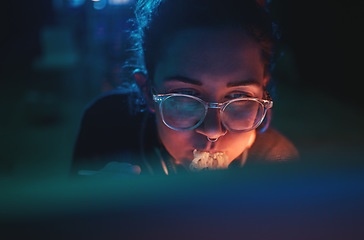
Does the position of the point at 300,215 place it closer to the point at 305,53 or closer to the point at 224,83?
the point at 224,83

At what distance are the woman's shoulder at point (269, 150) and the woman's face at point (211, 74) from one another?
0.58 ft

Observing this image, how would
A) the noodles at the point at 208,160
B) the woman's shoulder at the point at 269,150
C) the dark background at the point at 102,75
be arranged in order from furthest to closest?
the dark background at the point at 102,75
the woman's shoulder at the point at 269,150
the noodles at the point at 208,160

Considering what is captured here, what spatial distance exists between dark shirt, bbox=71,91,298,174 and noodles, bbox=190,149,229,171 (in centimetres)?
20

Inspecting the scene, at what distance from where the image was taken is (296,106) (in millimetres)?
4586

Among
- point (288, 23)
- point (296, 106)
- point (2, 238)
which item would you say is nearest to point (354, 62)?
point (288, 23)

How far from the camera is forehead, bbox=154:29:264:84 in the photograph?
1000mm

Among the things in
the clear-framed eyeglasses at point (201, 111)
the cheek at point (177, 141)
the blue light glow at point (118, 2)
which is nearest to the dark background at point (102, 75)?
the blue light glow at point (118, 2)

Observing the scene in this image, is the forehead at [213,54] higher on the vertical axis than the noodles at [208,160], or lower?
higher

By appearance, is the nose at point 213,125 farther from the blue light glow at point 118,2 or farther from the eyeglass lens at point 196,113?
the blue light glow at point 118,2

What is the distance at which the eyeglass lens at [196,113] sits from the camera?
3.32ft

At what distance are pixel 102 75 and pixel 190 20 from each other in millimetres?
2212

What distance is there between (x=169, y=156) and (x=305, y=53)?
6.31 feet

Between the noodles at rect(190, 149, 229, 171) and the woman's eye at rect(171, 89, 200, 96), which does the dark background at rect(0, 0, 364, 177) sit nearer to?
the noodles at rect(190, 149, 229, 171)

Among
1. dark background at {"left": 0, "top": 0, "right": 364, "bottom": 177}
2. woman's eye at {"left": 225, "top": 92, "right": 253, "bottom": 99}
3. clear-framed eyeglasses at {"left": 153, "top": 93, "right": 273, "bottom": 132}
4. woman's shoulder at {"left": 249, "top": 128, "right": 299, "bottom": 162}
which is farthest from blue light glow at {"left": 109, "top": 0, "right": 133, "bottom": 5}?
woman's shoulder at {"left": 249, "top": 128, "right": 299, "bottom": 162}
